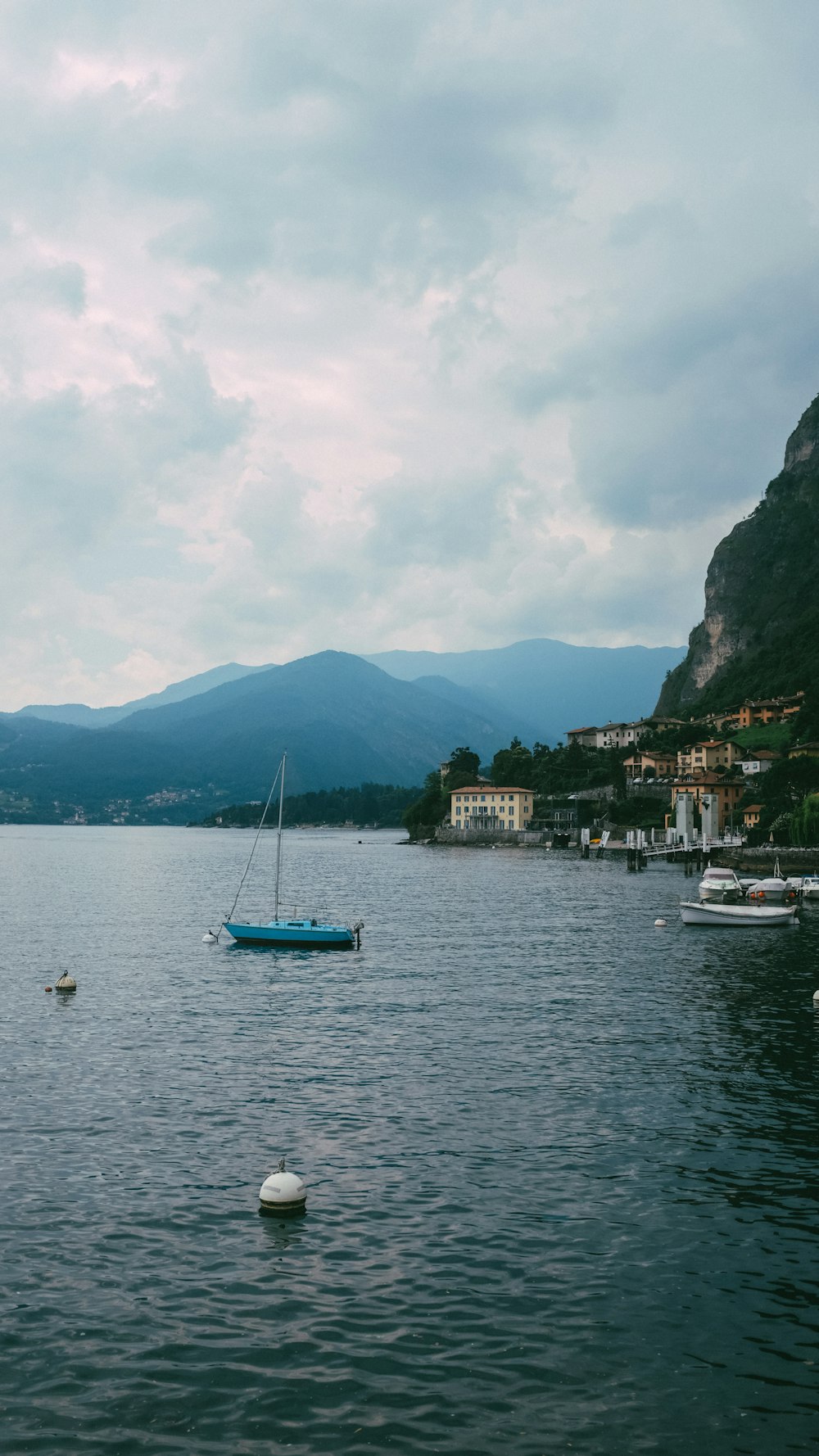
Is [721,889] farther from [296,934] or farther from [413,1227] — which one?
[413,1227]

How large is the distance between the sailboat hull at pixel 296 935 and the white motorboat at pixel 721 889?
43.2 m

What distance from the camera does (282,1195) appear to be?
24.2m

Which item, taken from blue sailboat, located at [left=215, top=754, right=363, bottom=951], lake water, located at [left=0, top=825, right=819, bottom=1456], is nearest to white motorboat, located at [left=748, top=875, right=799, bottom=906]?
blue sailboat, located at [left=215, top=754, right=363, bottom=951]

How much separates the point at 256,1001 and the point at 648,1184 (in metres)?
31.4

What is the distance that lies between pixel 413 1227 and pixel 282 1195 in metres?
3.14

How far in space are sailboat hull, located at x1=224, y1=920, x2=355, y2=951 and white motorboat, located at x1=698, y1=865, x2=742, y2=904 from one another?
142 feet

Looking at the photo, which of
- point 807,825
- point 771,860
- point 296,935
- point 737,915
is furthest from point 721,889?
point 807,825

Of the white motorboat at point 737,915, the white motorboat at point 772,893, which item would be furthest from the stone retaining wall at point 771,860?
the white motorboat at point 737,915

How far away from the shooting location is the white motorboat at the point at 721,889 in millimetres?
104125

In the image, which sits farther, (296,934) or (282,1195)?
(296,934)

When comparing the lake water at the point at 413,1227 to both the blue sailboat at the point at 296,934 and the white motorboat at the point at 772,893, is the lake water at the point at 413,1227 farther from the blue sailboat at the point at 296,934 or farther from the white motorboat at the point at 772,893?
the white motorboat at the point at 772,893

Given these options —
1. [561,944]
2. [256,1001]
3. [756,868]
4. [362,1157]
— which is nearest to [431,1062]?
[362,1157]

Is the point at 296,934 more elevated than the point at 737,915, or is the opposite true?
the point at 296,934

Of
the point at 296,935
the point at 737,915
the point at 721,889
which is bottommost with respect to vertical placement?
the point at 737,915
